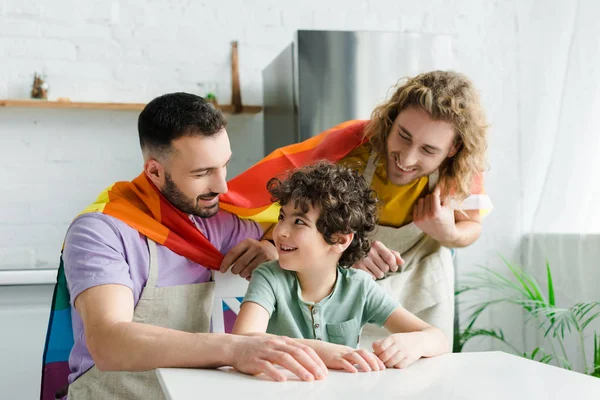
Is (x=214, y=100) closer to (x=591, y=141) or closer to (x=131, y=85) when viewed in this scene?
(x=131, y=85)

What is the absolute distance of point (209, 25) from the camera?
3254mm

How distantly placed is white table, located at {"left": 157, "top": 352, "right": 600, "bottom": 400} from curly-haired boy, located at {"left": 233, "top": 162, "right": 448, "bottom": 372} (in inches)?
11.4

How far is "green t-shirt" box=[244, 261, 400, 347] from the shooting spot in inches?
60.1

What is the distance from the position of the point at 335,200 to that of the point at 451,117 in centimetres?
43

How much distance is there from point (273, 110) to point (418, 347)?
192cm

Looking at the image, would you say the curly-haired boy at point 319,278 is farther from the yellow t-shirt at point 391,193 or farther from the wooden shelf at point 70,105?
the wooden shelf at point 70,105

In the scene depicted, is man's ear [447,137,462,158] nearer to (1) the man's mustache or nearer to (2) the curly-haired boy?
(2) the curly-haired boy

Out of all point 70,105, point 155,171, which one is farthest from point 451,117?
point 70,105

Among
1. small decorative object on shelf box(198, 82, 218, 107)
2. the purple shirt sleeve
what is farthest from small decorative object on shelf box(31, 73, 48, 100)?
the purple shirt sleeve

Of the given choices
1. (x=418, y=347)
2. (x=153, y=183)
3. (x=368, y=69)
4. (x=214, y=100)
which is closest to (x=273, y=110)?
(x=214, y=100)

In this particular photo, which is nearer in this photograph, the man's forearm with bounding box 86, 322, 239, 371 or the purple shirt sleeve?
the man's forearm with bounding box 86, 322, 239, 371

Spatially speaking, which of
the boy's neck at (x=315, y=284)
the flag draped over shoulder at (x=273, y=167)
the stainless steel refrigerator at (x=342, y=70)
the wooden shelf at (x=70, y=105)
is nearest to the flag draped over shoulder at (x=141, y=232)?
the flag draped over shoulder at (x=273, y=167)

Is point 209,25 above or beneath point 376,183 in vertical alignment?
above

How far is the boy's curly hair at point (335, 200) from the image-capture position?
157cm
